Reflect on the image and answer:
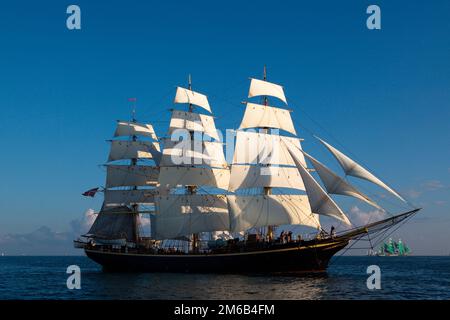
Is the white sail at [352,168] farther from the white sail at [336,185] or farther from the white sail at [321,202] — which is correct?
the white sail at [321,202]

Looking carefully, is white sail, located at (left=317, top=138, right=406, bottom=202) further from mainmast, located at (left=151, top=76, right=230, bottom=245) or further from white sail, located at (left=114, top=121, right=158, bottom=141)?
white sail, located at (left=114, top=121, right=158, bottom=141)

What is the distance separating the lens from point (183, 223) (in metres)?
75.9

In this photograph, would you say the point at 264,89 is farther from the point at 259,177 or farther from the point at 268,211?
the point at 268,211

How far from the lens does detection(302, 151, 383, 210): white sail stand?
53281 millimetres

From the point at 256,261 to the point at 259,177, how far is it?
44.8ft

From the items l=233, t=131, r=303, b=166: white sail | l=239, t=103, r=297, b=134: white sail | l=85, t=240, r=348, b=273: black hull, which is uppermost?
l=239, t=103, r=297, b=134: white sail

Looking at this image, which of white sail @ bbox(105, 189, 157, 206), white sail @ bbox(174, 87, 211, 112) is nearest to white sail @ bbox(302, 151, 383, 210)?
white sail @ bbox(174, 87, 211, 112)

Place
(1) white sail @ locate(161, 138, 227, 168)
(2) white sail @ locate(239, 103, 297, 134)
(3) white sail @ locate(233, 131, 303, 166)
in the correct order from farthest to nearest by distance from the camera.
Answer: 1. (1) white sail @ locate(161, 138, 227, 168)
2. (2) white sail @ locate(239, 103, 297, 134)
3. (3) white sail @ locate(233, 131, 303, 166)

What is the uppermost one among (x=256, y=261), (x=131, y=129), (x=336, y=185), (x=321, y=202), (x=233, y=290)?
(x=131, y=129)

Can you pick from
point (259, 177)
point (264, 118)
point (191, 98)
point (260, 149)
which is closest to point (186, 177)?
point (259, 177)

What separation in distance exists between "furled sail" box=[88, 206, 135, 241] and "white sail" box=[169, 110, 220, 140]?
17871mm

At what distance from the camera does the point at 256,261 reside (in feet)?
202

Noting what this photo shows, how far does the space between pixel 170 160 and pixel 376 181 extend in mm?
35665
